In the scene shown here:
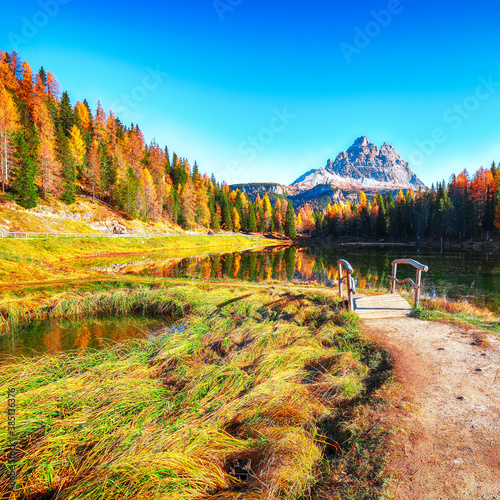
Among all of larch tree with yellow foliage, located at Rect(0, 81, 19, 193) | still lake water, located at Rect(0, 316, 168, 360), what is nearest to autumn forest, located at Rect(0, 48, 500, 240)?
larch tree with yellow foliage, located at Rect(0, 81, 19, 193)

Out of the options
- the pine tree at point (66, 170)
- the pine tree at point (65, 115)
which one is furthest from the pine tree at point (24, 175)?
the pine tree at point (65, 115)

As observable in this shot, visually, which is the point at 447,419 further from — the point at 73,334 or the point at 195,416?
the point at 73,334

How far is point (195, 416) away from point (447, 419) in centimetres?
353

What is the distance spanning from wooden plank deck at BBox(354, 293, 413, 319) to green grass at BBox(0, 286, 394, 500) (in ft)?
6.39

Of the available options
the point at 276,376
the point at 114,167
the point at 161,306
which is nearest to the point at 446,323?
the point at 276,376

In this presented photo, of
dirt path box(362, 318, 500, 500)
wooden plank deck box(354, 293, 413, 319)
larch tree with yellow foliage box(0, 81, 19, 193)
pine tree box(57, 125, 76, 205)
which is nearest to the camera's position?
dirt path box(362, 318, 500, 500)

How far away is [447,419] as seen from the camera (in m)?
3.60

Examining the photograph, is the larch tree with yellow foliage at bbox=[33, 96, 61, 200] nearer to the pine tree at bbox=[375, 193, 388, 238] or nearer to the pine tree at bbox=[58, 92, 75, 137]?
the pine tree at bbox=[58, 92, 75, 137]

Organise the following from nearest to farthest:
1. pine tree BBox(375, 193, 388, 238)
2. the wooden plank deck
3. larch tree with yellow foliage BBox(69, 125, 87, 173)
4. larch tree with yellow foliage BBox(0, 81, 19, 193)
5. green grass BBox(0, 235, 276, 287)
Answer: the wooden plank deck → green grass BBox(0, 235, 276, 287) → larch tree with yellow foliage BBox(0, 81, 19, 193) → larch tree with yellow foliage BBox(69, 125, 87, 173) → pine tree BBox(375, 193, 388, 238)

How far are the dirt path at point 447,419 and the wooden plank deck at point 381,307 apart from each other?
209cm

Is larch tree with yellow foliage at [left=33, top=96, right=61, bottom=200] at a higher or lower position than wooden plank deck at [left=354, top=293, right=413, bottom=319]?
higher

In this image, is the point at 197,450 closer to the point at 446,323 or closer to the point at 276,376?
the point at 276,376

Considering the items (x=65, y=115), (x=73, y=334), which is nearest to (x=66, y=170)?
(x=65, y=115)

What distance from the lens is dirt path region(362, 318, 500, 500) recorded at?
8.68 ft
